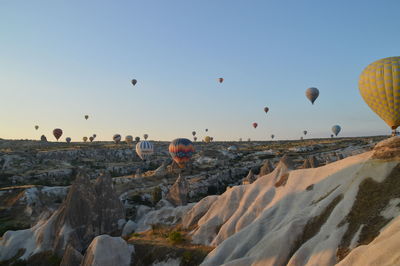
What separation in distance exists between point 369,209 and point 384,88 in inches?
820

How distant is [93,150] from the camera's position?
6348 inches

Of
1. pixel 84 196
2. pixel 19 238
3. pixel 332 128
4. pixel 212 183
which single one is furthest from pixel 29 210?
pixel 332 128

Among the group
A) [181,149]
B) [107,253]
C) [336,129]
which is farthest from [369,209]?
[336,129]

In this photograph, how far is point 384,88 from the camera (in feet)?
127

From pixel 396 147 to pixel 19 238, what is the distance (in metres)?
48.7

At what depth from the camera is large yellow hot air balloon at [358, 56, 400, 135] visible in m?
37.9

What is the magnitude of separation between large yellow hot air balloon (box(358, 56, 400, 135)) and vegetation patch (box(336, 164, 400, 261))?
16.0 metres

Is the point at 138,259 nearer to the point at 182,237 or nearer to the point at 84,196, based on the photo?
the point at 182,237

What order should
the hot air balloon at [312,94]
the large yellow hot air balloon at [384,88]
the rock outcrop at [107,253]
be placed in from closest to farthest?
the rock outcrop at [107,253]
the large yellow hot air balloon at [384,88]
the hot air balloon at [312,94]

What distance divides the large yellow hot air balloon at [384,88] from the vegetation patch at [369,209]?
1597cm

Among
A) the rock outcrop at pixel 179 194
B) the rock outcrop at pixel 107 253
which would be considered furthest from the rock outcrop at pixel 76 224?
the rock outcrop at pixel 179 194

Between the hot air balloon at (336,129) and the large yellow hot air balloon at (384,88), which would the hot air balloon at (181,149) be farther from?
the hot air balloon at (336,129)

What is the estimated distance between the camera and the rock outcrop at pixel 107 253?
3267 centimetres

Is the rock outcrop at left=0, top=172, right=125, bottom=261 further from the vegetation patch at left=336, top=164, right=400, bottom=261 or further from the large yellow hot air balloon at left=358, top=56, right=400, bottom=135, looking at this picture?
the large yellow hot air balloon at left=358, top=56, right=400, bottom=135
